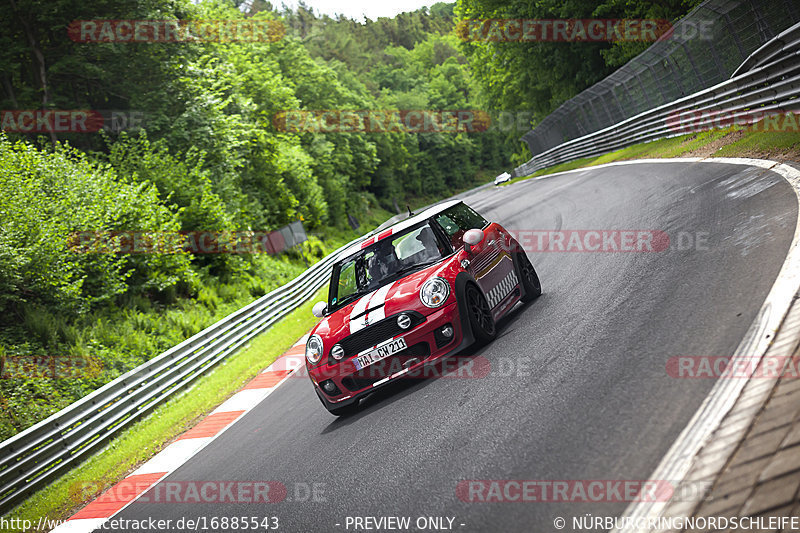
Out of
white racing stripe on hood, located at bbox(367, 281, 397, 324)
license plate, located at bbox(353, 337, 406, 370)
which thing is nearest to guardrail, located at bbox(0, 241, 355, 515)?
license plate, located at bbox(353, 337, 406, 370)

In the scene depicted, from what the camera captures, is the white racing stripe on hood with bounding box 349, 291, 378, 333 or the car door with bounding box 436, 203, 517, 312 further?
the car door with bounding box 436, 203, 517, 312

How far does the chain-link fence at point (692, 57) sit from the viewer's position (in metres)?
14.8

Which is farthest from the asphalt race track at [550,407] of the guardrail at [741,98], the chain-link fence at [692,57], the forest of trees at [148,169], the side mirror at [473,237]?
the forest of trees at [148,169]


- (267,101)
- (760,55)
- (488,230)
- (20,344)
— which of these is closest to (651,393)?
(488,230)

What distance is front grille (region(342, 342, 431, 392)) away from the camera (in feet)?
21.1

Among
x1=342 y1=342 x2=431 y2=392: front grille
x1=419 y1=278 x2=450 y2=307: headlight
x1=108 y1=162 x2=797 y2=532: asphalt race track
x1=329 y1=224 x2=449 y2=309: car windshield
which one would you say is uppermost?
x1=329 y1=224 x2=449 y2=309: car windshield

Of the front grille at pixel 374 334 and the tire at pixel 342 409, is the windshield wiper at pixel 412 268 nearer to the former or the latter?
the front grille at pixel 374 334

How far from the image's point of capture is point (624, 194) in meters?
14.0

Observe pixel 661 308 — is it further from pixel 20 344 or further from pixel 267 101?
pixel 267 101

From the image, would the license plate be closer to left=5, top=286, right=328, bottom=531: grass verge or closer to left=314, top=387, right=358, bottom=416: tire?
left=314, top=387, right=358, bottom=416: tire

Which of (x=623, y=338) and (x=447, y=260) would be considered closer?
(x=623, y=338)

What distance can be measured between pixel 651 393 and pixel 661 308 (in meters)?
1.79

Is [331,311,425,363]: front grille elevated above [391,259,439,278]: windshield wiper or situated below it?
below

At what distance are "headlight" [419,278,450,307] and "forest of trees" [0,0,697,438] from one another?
8.89 metres
